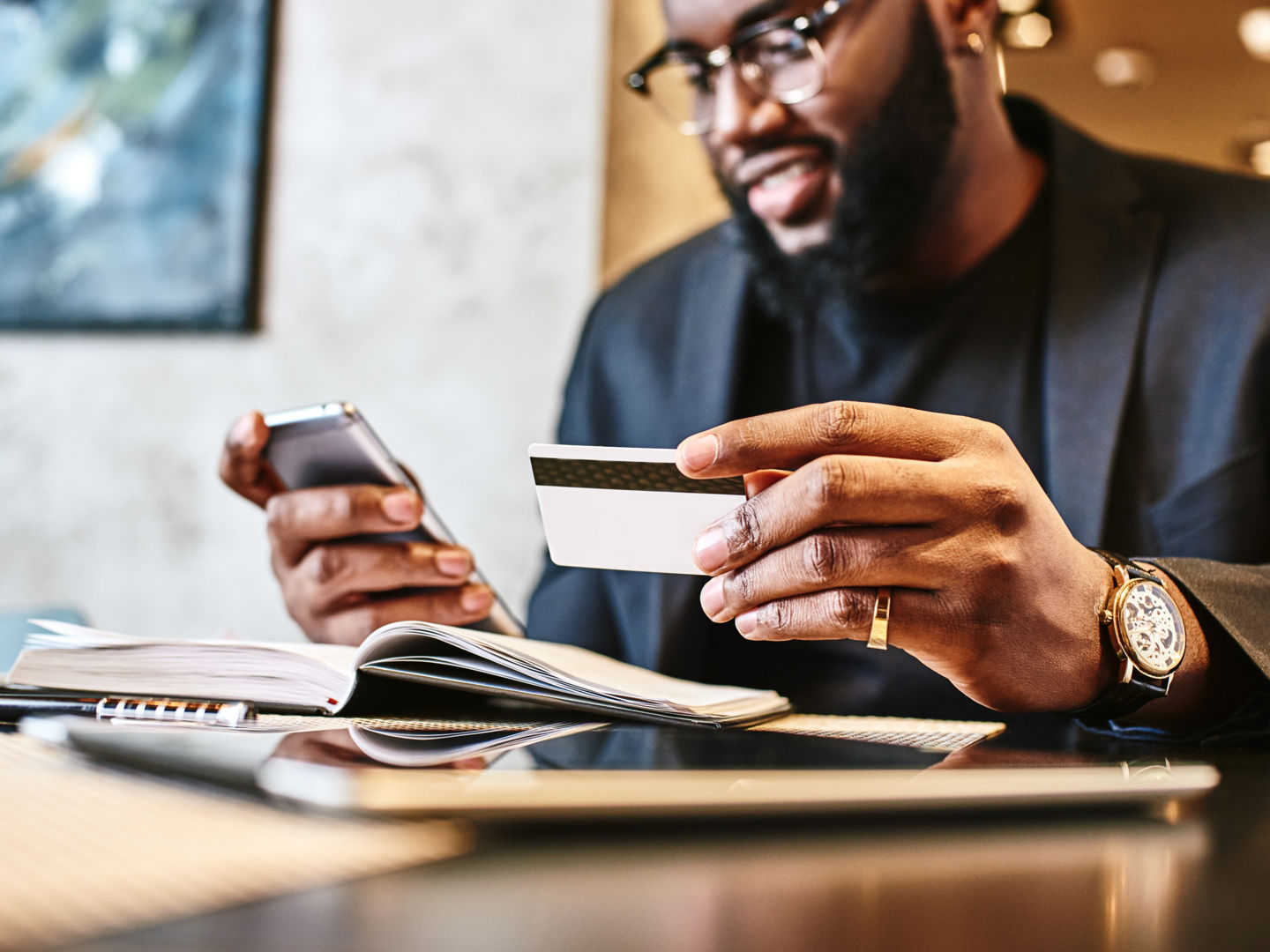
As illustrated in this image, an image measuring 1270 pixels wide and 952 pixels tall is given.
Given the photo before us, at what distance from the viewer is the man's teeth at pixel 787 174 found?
4.11ft

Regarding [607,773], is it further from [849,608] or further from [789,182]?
[789,182]

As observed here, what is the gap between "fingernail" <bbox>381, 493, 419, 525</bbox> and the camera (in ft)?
2.82

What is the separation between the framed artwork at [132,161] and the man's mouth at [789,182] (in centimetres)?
118

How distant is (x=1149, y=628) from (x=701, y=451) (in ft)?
1.08

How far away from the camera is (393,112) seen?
1976 mm

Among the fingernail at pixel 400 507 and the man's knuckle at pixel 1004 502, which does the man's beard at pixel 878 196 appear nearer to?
the fingernail at pixel 400 507

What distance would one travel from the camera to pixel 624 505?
0.55 meters

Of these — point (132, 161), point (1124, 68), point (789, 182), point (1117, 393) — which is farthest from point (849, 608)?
point (1124, 68)

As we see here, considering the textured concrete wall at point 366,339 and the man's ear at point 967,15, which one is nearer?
the man's ear at point 967,15

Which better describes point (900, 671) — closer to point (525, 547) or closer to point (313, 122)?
point (525, 547)

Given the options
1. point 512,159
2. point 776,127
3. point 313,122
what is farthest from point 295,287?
point 776,127

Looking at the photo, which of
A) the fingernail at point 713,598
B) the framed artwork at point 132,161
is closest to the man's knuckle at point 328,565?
the fingernail at point 713,598

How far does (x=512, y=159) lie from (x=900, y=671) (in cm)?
131

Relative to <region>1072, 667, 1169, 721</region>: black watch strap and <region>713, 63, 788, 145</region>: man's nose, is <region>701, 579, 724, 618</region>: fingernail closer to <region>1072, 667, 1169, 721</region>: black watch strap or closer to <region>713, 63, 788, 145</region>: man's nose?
<region>1072, 667, 1169, 721</region>: black watch strap
